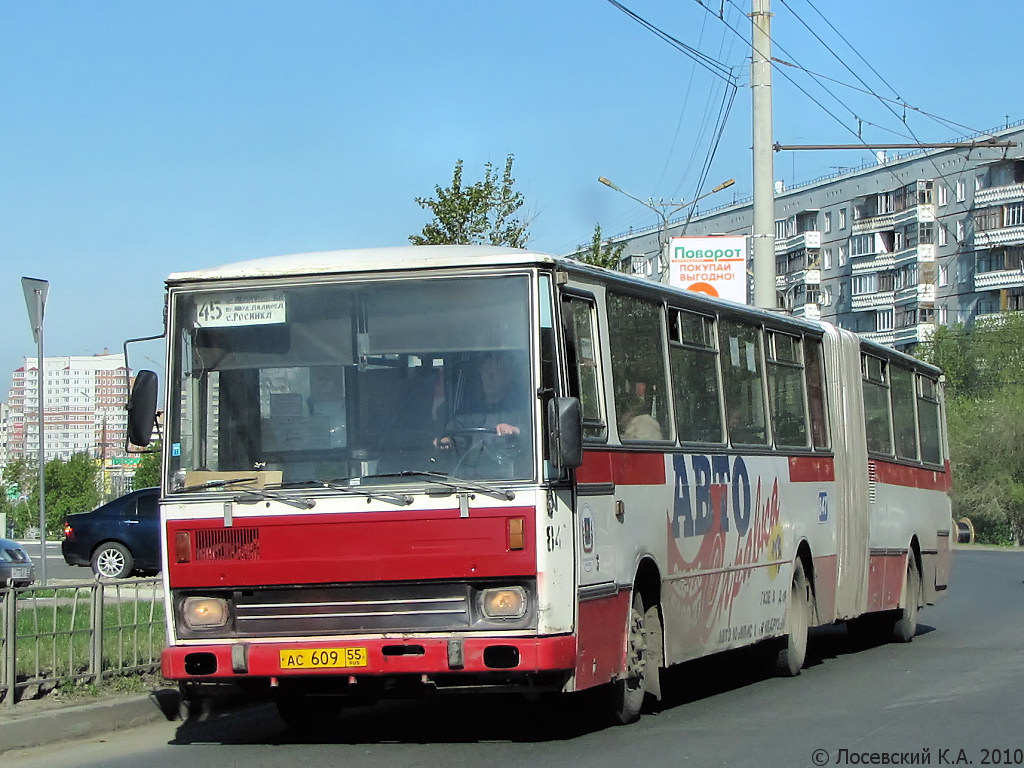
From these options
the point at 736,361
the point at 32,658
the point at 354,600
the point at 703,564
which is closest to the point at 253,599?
the point at 354,600

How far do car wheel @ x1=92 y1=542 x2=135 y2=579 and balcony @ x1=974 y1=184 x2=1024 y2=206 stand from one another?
68474mm

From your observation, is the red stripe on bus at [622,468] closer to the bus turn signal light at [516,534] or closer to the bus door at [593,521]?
the bus door at [593,521]

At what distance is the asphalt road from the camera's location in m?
8.70

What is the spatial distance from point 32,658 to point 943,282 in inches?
3465

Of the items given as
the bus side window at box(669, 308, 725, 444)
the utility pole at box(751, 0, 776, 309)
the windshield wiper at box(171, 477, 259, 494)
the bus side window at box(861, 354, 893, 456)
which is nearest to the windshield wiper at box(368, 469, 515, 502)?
the windshield wiper at box(171, 477, 259, 494)

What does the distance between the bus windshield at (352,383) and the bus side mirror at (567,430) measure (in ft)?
0.64

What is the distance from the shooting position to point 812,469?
14.4 m

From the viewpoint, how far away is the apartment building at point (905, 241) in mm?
87562

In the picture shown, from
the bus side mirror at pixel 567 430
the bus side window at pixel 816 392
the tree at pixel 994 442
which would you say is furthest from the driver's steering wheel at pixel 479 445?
the tree at pixel 994 442

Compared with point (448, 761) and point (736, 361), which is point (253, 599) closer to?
point (448, 761)

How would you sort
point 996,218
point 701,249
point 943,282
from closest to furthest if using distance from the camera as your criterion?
1. point 701,249
2. point 996,218
3. point 943,282

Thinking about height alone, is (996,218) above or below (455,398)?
above

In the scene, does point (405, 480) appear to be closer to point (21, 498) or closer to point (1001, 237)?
point (1001, 237)

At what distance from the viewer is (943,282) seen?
9319 centimetres
